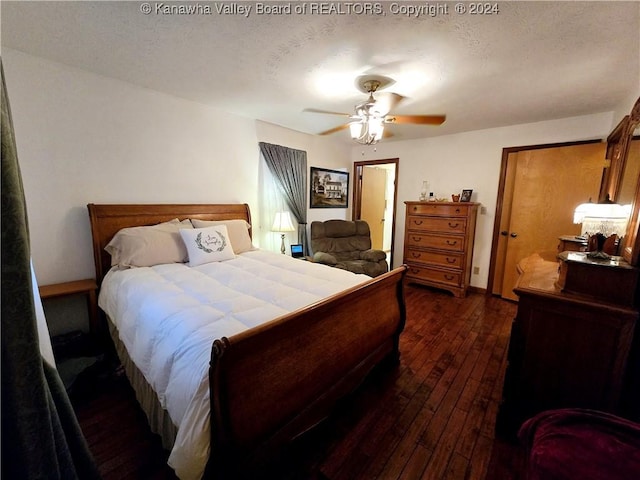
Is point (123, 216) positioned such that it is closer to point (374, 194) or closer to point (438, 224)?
point (438, 224)

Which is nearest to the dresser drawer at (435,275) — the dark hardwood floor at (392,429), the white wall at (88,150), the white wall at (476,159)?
the white wall at (476,159)

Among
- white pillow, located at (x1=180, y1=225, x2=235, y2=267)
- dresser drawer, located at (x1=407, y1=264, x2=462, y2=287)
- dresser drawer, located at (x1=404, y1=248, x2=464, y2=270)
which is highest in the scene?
white pillow, located at (x1=180, y1=225, x2=235, y2=267)

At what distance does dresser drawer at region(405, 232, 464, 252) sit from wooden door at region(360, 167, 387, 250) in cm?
131

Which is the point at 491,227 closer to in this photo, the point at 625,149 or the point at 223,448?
the point at 625,149

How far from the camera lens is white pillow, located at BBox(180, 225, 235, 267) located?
2414mm

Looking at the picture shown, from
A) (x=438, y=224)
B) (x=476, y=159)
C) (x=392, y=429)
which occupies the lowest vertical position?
(x=392, y=429)

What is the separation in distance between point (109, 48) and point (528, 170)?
14.3ft

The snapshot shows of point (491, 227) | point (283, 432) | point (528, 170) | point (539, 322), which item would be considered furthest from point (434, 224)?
point (283, 432)

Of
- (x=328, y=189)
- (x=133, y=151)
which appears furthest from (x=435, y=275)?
(x=133, y=151)

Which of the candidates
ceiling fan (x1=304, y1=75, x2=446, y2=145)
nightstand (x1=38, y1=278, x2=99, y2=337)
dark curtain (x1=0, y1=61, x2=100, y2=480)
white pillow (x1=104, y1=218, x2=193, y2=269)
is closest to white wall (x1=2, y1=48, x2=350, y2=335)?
nightstand (x1=38, y1=278, x2=99, y2=337)

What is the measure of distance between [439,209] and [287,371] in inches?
127

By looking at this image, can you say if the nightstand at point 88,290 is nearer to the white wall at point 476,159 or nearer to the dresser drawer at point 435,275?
the dresser drawer at point 435,275

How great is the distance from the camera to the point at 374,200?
550 cm

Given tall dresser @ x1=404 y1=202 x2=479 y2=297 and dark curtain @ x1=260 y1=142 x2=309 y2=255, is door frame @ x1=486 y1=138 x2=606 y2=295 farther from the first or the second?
dark curtain @ x1=260 y1=142 x2=309 y2=255
